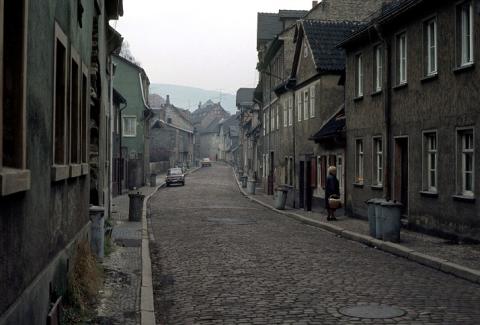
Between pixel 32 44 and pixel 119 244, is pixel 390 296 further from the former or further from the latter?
pixel 119 244

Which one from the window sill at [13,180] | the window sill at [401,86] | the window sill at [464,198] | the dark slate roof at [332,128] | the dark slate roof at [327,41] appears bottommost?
the window sill at [464,198]

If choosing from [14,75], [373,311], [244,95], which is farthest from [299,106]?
[244,95]

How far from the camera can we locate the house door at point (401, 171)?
19.1 metres

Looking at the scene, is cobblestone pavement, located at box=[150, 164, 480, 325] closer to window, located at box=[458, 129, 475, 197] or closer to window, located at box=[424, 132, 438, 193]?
window, located at box=[458, 129, 475, 197]

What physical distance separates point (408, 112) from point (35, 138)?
46.1ft

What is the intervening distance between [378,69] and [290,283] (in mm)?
12504

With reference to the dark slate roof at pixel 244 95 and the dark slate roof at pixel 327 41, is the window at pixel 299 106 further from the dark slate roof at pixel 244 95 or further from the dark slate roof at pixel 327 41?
the dark slate roof at pixel 244 95

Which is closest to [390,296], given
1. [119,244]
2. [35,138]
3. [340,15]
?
[35,138]

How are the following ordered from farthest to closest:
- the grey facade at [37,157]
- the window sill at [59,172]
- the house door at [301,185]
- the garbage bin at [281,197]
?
the house door at [301,185]
the garbage bin at [281,197]
the window sill at [59,172]
the grey facade at [37,157]

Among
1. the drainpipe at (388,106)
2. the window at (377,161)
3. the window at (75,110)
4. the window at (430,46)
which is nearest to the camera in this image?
the window at (75,110)

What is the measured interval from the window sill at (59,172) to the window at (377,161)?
47.1 ft

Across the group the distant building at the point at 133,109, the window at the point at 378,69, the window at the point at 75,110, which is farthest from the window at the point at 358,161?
the distant building at the point at 133,109

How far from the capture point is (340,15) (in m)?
36.3

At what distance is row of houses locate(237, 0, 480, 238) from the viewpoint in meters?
15.0
